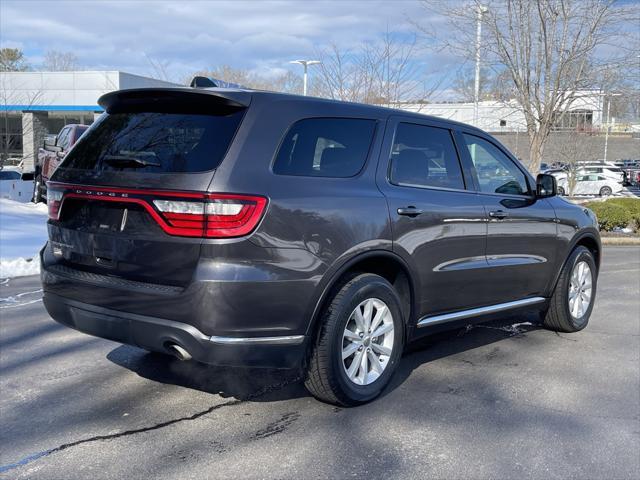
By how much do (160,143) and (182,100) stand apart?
0.29 metres

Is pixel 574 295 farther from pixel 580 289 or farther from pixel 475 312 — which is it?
pixel 475 312

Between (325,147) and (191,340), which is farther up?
(325,147)

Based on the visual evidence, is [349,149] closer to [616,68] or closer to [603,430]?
[603,430]

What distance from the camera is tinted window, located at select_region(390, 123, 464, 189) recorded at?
15.1ft

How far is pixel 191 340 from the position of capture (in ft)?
11.7

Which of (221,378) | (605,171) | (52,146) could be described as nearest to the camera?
(221,378)

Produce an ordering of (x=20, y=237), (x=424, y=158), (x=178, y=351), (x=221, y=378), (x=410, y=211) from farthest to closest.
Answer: (x=20, y=237)
(x=424, y=158)
(x=221, y=378)
(x=410, y=211)
(x=178, y=351)

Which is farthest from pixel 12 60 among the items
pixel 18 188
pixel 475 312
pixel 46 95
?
pixel 475 312

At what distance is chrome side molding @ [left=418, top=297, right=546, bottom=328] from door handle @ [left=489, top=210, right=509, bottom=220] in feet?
2.34

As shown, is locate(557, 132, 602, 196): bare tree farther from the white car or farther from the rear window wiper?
the rear window wiper

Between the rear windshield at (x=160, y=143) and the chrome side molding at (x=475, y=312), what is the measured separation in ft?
6.43

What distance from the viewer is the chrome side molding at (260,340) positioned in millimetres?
3572

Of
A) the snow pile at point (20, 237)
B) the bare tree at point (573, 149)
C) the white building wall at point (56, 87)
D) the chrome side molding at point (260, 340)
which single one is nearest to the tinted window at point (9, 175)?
the snow pile at point (20, 237)

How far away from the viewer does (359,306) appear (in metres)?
4.19
